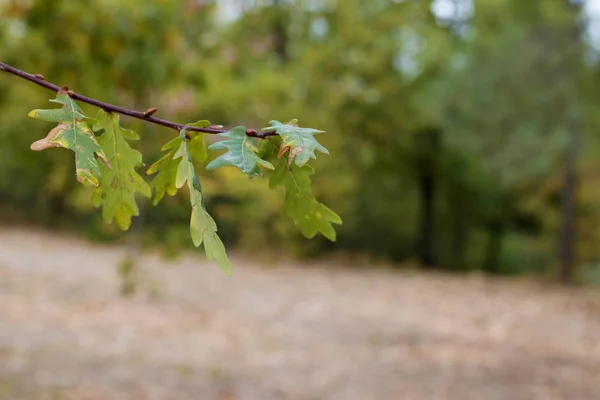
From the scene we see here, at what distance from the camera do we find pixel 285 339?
5859 mm

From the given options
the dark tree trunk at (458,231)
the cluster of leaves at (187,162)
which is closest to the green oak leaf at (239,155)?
the cluster of leaves at (187,162)

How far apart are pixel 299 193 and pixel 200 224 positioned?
24cm

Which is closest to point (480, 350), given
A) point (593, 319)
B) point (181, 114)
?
point (593, 319)

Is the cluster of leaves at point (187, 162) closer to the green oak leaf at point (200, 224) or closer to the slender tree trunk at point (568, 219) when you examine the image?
the green oak leaf at point (200, 224)

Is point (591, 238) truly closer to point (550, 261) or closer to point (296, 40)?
point (550, 261)

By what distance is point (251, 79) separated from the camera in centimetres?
1157

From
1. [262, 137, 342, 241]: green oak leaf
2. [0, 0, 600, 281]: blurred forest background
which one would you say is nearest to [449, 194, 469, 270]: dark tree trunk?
[0, 0, 600, 281]: blurred forest background

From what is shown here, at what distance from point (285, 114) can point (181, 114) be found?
371 centimetres

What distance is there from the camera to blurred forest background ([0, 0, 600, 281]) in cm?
464

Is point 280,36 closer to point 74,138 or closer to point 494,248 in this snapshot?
point 494,248

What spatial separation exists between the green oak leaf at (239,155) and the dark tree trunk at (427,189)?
12.4 metres

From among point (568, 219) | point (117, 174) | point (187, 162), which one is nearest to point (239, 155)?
point (187, 162)

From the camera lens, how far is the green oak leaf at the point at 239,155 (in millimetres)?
977

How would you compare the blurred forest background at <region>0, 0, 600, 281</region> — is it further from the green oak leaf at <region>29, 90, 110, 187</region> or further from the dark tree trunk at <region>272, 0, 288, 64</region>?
the green oak leaf at <region>29, 90, 110, 187</region>
